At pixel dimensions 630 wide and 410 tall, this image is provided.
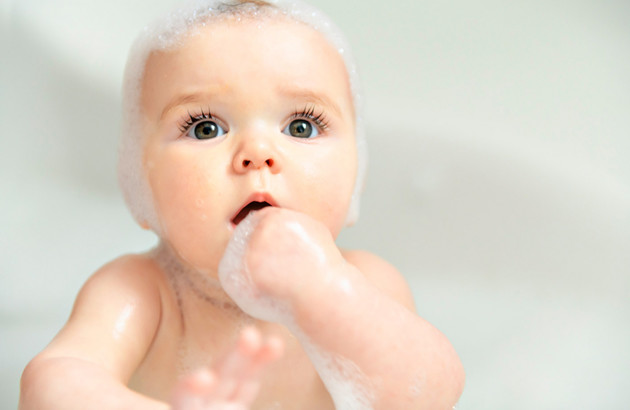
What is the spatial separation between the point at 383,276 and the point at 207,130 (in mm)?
394

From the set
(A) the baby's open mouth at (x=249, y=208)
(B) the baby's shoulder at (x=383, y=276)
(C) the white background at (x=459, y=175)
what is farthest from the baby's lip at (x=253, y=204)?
(C) the white background at (x=459, y=175)

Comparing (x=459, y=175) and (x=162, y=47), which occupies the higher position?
(x=459, y=175)

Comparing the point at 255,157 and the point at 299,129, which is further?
the point at 299,129

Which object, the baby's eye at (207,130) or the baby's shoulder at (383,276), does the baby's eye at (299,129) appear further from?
the baby's shoulder at (383,276)

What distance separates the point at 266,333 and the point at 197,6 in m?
0.53

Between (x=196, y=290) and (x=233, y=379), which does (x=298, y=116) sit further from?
(x=233, y=379)

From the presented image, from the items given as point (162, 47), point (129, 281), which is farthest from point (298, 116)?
point (129, 281)

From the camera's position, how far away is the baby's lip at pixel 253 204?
934mm

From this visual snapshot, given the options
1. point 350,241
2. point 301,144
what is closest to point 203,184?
point 301,144

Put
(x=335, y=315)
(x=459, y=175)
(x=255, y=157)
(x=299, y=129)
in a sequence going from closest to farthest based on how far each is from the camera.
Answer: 1. (x=335, y=315)
2. (x=255, y=157)
3. (x=299, y=129)
4. (x=459, y=175)

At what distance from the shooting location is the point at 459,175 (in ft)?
5.24

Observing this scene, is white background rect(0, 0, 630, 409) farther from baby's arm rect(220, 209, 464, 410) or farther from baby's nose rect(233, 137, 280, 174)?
baby's nose rect(233, 137, 280, 174)

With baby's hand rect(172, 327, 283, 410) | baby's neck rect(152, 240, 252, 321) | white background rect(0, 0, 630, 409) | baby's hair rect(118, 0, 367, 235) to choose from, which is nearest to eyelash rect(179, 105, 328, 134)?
baby's hair rect(118, 0, 367, 235)

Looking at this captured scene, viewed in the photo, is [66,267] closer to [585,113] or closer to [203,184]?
[203,184]
